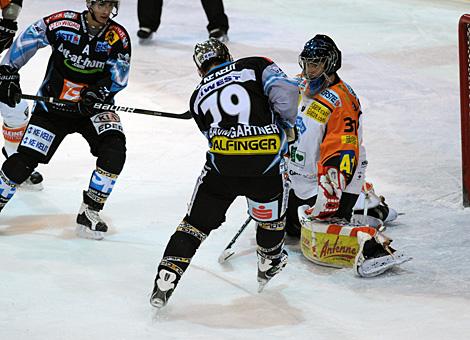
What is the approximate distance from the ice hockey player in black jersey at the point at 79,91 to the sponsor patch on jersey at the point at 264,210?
0.92m

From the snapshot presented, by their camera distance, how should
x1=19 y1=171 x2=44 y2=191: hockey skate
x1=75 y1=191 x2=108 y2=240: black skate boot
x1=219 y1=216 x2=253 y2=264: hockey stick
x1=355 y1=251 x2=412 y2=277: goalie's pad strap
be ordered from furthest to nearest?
x1=19 y1=171 x2=44 y2=191: hockey skate < x1=75 y1=191 x2=108 y2=240: black skate boot < x1=219 y1=216 x2=253 y2=264: hockey stick < x1=355 y1=251 x2=412 y2=277: goalie's pad strap

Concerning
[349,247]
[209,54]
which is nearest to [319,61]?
[209,54]

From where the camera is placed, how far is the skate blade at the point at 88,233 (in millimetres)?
4434

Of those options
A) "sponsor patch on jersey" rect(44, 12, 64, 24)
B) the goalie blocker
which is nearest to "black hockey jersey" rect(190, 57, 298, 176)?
the goalie blocker

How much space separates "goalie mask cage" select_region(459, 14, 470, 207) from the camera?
15.9 feet

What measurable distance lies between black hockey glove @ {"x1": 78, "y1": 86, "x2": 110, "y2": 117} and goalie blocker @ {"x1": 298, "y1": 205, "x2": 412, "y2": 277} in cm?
100

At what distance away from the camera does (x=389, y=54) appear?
7816 mm

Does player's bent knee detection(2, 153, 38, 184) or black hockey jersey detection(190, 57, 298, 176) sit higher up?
black hockey jersey detection(190, 57, 298, 176)

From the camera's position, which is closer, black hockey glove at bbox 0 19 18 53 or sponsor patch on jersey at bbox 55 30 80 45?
sponsor patch on jersey at bbox 55 30 80 45

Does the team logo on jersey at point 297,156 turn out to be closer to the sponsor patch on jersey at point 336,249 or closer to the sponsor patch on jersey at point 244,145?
the sponsor patch on jersey at point 336,249

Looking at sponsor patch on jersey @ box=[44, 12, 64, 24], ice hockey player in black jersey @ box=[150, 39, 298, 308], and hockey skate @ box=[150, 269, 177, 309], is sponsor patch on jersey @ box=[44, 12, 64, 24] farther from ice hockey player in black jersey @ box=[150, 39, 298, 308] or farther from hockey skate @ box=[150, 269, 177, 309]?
hockey skate @ box=[150, 269, 177, 309]

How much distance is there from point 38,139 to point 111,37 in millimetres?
538

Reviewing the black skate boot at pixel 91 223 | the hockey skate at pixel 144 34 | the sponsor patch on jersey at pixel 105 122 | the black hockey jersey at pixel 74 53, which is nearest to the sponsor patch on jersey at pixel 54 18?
the black hockey jersey at pixel 74 53

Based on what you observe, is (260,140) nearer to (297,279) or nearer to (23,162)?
(297,279)
